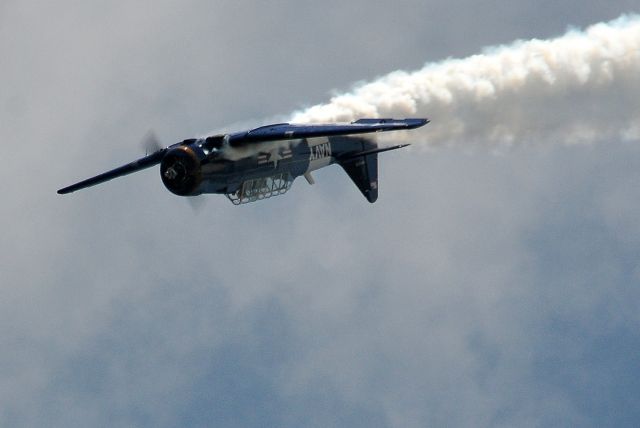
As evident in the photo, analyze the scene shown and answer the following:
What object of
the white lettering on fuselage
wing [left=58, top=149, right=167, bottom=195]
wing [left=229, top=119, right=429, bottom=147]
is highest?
wing [left=58, top=149, right=167, bottom=195]

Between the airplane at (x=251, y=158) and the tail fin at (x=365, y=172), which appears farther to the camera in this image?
the tail fin at (x=365, y=172)

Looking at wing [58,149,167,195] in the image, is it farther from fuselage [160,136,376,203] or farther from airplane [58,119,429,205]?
fuselage [160,136,376,203]

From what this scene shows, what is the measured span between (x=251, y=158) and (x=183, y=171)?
3839mm

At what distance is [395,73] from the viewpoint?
308 feet

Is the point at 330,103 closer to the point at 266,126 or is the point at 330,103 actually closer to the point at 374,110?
the point at 374,110

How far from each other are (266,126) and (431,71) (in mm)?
13420

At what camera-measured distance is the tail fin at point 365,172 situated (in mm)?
95125

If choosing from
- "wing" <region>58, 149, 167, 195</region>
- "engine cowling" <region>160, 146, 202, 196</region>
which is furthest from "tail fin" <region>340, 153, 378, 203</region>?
"engine cowling" <region>160, 146, 202, 196</region>

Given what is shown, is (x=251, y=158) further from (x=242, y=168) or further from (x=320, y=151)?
(x=320, y=151)

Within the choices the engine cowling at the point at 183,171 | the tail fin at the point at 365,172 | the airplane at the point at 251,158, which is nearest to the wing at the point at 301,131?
the airplane at the point at 251,158

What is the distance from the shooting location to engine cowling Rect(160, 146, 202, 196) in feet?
265

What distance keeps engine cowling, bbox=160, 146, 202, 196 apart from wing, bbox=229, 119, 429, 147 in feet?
7.71

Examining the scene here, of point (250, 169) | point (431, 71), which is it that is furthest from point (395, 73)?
point (250, 169)

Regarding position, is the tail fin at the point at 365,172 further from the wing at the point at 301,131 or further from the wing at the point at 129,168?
the wing at the point at 129,168
